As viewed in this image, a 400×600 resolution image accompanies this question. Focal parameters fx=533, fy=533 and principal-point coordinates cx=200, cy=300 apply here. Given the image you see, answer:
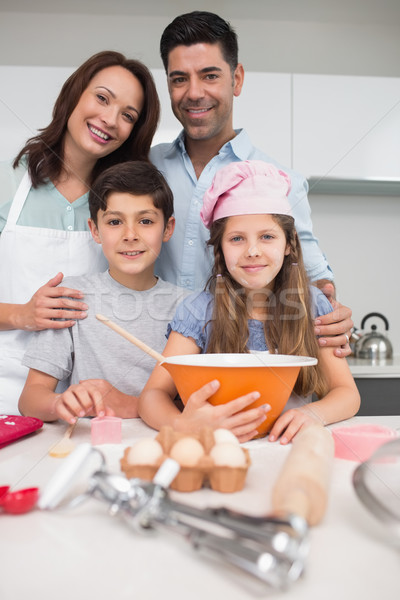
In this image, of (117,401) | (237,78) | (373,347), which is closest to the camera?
(117,401)

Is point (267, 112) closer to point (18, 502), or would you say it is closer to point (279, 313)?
point (279, 313)

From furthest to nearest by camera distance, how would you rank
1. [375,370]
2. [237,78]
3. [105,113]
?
[375,370]
[237,78]
[105,113]

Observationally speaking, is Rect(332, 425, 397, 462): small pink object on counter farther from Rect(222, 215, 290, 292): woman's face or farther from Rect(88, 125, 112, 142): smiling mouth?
Rect(88, 125, 112, 142): smiling mouth

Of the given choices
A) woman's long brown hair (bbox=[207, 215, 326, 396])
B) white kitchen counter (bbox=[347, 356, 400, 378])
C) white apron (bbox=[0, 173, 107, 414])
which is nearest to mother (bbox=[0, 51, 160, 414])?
white apron (bbox=[0, 173, 107, 414])

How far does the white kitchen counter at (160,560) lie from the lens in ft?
1.18

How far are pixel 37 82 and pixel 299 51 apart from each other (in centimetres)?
125

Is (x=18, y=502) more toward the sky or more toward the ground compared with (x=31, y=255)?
more toward the ground

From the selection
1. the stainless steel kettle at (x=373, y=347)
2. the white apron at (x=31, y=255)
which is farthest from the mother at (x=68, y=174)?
the stainless steel kettle at (x=373, y=347)

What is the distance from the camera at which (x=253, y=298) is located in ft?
3.71

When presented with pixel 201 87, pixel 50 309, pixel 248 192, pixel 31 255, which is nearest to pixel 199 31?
pixel 201 87

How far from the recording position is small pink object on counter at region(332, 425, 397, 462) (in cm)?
65

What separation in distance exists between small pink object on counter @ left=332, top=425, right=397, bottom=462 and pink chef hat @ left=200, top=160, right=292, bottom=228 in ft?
1.69

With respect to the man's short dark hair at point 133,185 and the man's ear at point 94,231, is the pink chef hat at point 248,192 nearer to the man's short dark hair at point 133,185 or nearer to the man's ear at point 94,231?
the man's short dark hair at point 133,185

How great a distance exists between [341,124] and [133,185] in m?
1.29
